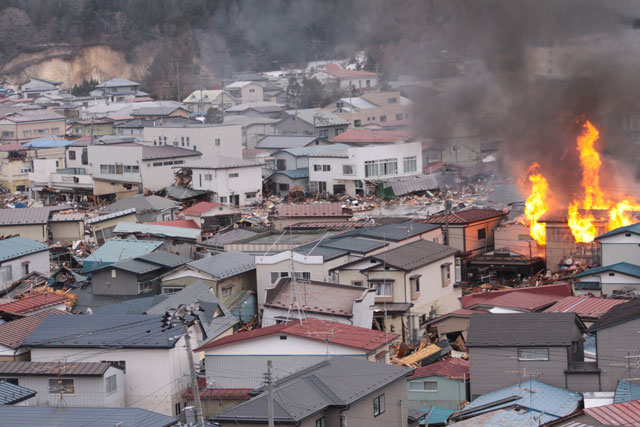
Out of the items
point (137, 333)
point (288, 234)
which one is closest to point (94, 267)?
point (288, 234)

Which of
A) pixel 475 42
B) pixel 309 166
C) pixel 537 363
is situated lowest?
pixel 537 363

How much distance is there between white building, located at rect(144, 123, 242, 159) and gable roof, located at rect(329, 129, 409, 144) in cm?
393

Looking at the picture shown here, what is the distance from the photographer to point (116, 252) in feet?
75.7

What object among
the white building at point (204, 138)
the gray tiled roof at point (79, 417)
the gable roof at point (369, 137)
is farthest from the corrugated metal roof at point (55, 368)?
the gable roof at point (369, 137)

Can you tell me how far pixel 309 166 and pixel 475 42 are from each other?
7215 mm

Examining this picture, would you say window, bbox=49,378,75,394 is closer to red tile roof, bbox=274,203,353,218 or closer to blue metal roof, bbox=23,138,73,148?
red tile roof, bbox=274,203,353,218

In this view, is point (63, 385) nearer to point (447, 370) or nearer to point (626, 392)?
point (447, 370)

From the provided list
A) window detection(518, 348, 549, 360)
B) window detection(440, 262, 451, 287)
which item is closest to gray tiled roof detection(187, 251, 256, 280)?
window detection(440, 262, 451, 287)

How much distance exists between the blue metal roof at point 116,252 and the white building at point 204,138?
1390 cm

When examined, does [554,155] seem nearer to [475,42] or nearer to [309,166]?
[475,42]

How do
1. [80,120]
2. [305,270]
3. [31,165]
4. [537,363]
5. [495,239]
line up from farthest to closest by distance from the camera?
[80,120], [31,165], [495,239], [305,270], [537,363]

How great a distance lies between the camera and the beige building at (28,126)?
46.2m

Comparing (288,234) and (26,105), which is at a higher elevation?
(26,105)

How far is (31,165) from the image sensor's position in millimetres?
37969
